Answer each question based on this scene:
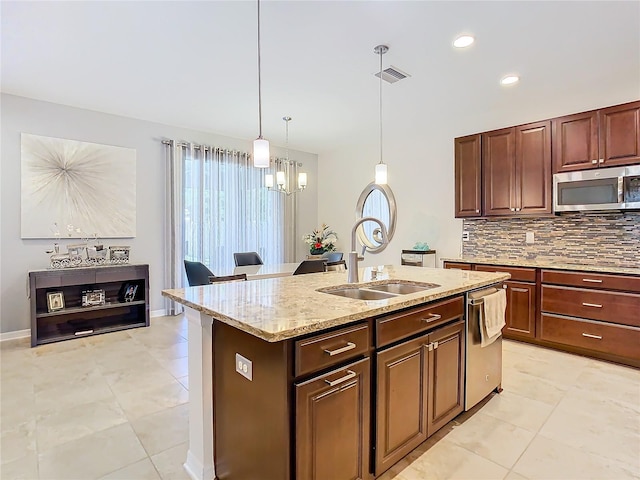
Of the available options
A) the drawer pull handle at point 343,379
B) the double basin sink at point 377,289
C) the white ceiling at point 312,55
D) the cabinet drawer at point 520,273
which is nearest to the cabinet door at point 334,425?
the drawer pull handle at point 343,379

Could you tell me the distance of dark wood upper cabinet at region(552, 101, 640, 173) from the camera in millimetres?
3186

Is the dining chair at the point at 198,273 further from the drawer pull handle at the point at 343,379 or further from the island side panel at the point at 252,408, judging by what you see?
the drawer pull handle at the point at 343,379

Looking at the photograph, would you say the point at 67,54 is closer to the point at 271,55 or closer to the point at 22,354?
the point at 271,55

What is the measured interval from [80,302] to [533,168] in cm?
554

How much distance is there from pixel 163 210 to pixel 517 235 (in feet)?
15.4

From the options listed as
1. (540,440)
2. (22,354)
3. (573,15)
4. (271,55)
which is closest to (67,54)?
(271,55)

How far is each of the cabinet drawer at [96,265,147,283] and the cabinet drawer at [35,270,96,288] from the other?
79 millimetres

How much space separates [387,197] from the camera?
218 inches

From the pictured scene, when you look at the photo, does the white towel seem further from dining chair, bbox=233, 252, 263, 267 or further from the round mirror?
dining chair, bbox=233, 252, 263, 267

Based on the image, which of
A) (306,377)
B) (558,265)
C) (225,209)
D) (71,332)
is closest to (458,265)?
(558,265)

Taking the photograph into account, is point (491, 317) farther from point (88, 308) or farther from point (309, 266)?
point (88, 308)

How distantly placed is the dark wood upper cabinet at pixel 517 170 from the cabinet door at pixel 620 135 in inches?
18.1

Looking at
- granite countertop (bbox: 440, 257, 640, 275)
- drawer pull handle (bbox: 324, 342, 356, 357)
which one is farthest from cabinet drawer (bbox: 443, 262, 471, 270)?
drawer pull handle (bbox: 324, 342, 356, 357)

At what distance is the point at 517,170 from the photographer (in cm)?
389
